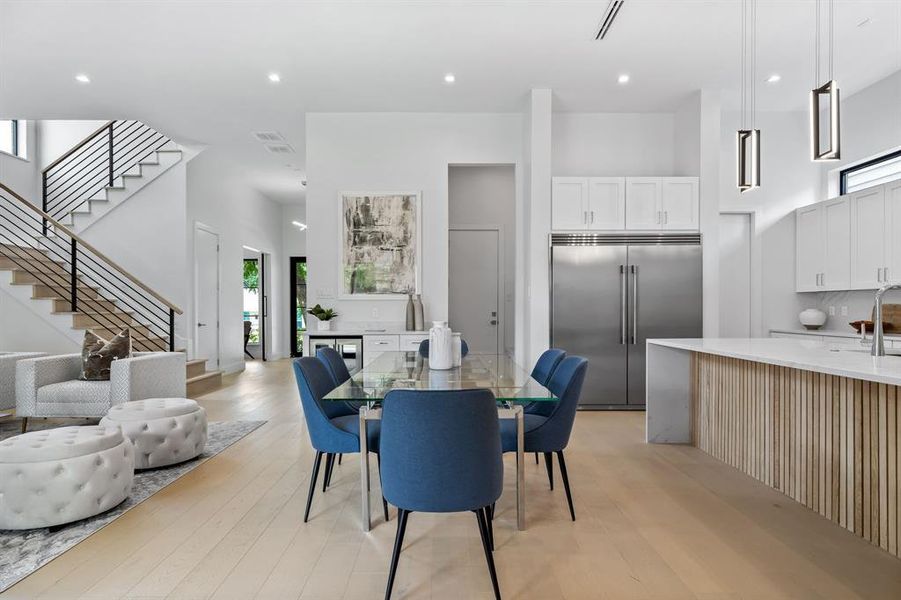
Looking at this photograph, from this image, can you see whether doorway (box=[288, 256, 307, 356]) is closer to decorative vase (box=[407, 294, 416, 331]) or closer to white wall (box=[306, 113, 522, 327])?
white wall (box=[306, 113, 522, 327])

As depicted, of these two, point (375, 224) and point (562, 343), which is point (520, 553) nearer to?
point (562, 343)

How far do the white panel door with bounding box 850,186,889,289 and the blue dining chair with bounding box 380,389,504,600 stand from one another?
4786mm

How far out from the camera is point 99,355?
4.50 metres

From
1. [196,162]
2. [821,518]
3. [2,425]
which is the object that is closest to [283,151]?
[196,162]

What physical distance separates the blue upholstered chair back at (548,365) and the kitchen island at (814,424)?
2.98 feet

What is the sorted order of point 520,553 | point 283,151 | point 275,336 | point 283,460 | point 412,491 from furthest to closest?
point 275,336
point 283,151
point 283,460
point 520,553
point 412,491

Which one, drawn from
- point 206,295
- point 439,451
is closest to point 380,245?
point 206,295

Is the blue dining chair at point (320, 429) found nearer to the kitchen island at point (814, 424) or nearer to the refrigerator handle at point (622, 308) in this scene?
the kitchen island at point (814, 424)

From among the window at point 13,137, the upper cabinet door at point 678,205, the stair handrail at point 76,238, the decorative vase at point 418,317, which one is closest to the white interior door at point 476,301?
the decorative vase at point 418,317

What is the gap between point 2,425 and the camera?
4.64 meters

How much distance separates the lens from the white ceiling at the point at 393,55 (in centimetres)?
390

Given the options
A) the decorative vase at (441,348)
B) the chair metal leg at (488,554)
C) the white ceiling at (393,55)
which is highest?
the white ceiling at (393,55)

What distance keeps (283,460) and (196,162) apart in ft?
18.5

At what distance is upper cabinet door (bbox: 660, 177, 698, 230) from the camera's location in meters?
5.49
